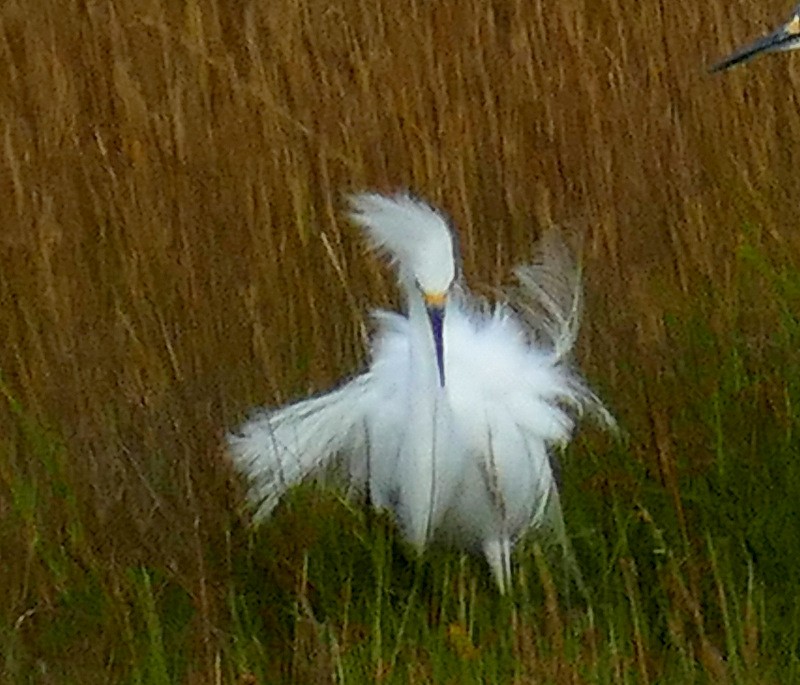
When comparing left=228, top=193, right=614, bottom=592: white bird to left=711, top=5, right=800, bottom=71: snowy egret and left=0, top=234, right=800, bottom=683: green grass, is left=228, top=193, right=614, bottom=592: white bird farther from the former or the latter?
left=711, top=5, right=800, bottom=71: snowy egret

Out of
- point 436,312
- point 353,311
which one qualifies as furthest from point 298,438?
point 436,312

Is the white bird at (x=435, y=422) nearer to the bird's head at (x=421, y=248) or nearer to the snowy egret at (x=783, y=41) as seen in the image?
the bird's head at (x=421, y=248)

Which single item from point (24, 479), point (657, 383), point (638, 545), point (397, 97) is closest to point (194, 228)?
point (397, 97)

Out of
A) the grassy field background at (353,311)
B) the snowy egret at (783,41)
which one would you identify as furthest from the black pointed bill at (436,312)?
the snowy egret at (783,41)

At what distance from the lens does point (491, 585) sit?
1952 mm

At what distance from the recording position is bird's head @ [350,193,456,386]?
6.33ft

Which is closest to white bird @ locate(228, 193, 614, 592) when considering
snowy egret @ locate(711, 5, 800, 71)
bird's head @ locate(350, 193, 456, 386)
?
bird's head @ locate(350, 193, 456, 386)

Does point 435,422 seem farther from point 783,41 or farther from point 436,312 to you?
point 783,41

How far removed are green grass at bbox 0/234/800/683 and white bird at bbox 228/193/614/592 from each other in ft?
0.12

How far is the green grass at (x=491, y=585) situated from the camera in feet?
5.40

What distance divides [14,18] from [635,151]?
0.88 metres

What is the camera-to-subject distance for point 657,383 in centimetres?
212

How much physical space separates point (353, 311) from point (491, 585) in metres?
0.43

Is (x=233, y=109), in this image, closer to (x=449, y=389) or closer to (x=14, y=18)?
(x=14, y=18)
